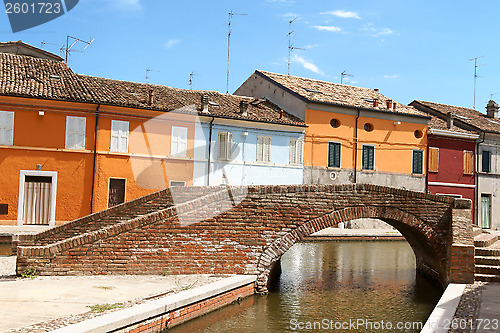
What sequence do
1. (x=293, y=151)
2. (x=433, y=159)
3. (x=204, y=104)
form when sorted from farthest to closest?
(x=433, y=159) < (x=293, y=151) < (x=204, y=104)

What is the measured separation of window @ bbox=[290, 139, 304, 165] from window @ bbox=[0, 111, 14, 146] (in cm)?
1379

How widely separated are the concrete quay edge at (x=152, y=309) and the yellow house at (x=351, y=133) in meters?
17.7

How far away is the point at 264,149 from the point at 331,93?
21.3 feet

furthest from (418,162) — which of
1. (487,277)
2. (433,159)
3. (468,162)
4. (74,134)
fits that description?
(74,134)

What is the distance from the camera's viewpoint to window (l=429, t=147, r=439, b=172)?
1174 inches

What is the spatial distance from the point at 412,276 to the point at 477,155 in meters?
19.8

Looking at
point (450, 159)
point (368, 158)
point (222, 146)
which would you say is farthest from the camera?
point (450, 159)

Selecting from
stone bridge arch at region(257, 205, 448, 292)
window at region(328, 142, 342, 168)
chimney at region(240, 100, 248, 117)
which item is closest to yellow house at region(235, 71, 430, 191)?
window at region(328, 142, 342, 168)

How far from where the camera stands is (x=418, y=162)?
29.6 meters

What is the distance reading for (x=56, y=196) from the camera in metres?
21.5

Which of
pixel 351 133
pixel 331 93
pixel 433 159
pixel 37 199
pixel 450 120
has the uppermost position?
pixel 331 93

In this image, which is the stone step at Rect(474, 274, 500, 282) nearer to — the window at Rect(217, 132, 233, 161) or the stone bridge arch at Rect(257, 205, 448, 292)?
the stone bridge arch at Rect(257, 205, 448, 292)

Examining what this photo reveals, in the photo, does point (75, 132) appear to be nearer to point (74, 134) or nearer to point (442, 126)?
point (74, 134)

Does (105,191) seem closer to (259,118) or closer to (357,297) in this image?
(259,118)
